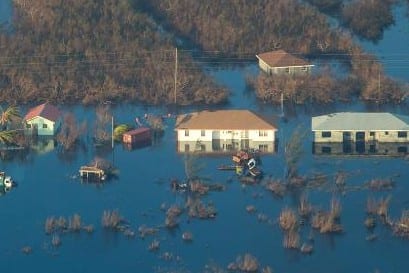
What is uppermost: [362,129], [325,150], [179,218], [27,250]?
[362,129]

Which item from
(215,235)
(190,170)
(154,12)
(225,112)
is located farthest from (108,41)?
(215,235)

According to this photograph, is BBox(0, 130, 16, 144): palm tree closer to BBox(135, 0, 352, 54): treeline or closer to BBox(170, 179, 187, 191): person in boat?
BBox(170, 179, 187, 191): person in boat

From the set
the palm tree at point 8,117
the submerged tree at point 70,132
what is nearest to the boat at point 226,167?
the submerged tree at point 70,132

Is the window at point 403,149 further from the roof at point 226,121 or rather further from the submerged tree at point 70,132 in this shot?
the submerged tree at point 70,132

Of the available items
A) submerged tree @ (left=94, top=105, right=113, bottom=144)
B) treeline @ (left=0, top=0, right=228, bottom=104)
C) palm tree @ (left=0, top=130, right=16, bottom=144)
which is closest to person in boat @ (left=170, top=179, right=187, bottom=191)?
submerged tree @ (left=94, top=105, right=113, bottom=144)

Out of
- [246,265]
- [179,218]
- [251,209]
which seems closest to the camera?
[246,265]

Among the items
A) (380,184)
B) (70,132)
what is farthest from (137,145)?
(380,184)

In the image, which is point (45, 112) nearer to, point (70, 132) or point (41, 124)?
point (41, 124)
